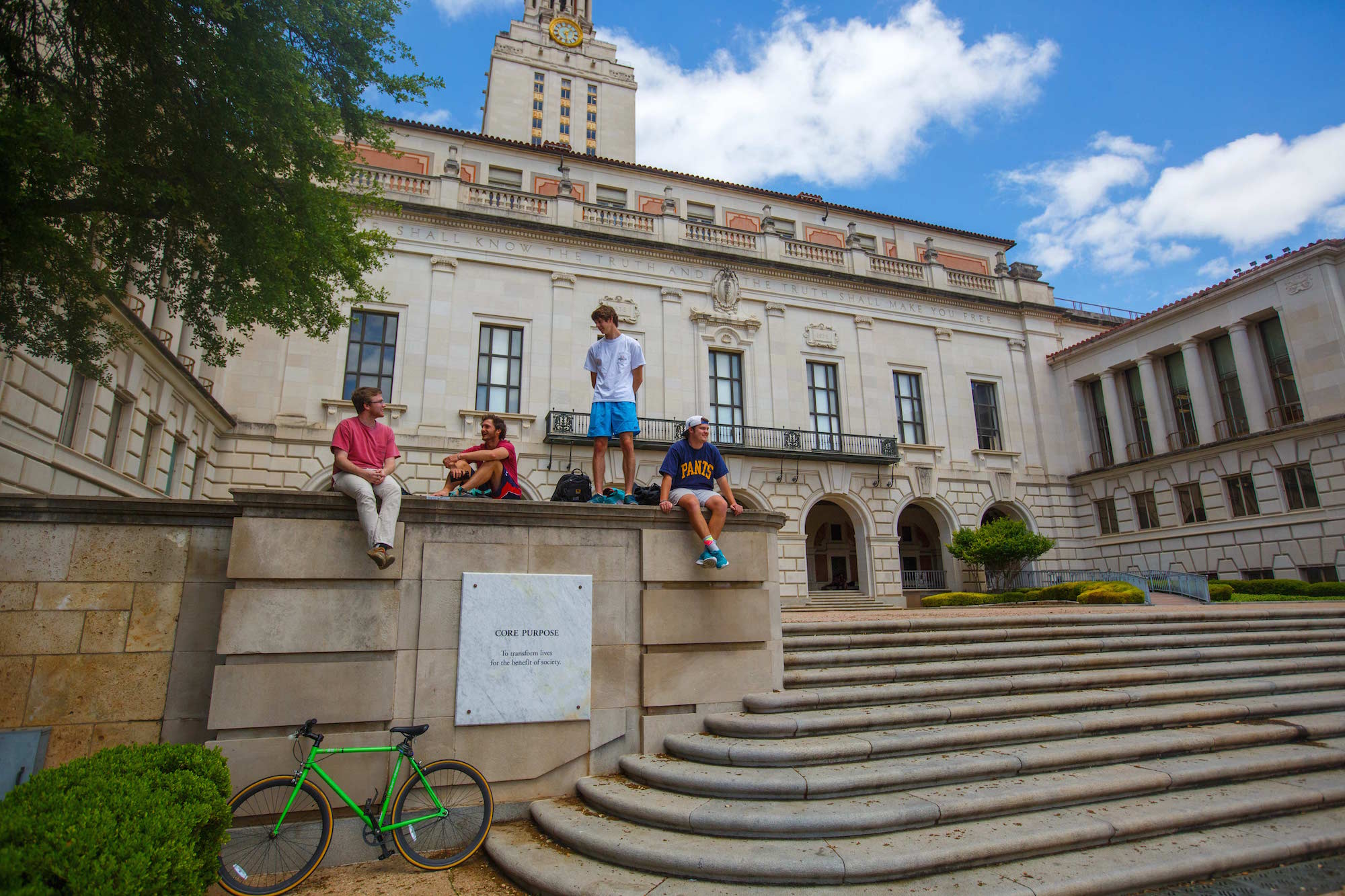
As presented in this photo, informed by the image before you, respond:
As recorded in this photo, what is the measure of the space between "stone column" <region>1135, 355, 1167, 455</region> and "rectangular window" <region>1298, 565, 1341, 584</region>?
617 cm

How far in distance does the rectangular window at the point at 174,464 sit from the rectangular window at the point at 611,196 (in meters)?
18.6

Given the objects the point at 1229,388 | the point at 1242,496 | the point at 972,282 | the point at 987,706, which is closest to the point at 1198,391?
the point at 1229,388

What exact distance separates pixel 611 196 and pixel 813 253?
9214 mm

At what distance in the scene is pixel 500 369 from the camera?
22.2 metres

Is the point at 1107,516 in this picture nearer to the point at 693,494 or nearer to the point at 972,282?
the point at 972,282

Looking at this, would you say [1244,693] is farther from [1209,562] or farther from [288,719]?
[1209,562]

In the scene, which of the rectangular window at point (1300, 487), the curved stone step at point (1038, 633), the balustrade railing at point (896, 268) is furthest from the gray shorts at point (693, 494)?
the rectangular window at point (1300, 487)

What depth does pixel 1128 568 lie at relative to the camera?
2642 centimetres

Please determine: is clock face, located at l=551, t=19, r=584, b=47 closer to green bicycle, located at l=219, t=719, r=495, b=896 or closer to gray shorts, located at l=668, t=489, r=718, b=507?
gray shorts, located at l=668, t=489, r=718, b=507

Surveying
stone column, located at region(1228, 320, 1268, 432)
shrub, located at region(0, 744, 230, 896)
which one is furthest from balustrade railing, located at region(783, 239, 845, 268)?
shrub, located at region(0, 744, 230, 896)

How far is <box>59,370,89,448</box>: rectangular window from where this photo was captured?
12.0 m

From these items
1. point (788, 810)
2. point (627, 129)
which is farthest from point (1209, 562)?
point (627, 129)

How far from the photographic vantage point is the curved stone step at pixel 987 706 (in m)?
6.22

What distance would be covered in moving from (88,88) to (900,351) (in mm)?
25114
